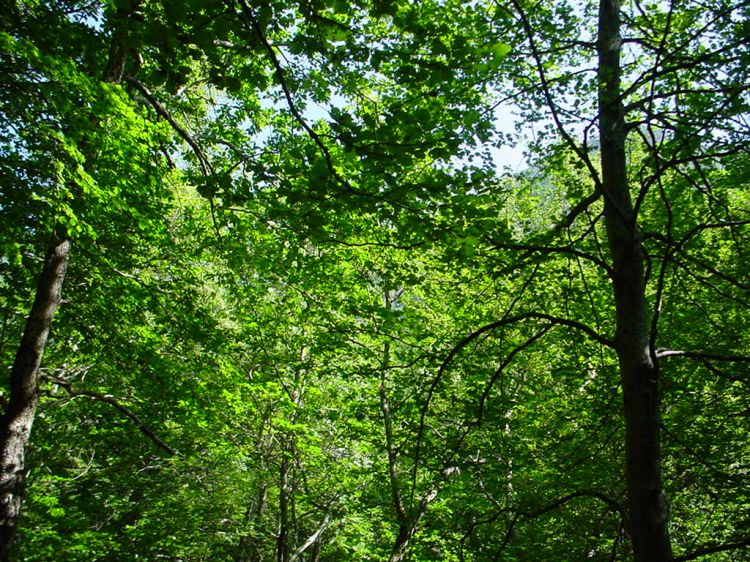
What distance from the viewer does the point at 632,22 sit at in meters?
3.89

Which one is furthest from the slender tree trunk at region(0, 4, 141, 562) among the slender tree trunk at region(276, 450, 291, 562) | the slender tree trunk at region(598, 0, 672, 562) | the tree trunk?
the slender tree trunk at region(276, 450, 291, 562)

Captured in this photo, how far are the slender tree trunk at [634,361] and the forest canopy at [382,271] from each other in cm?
2

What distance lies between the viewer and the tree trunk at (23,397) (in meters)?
5.00

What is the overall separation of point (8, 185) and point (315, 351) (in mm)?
4810

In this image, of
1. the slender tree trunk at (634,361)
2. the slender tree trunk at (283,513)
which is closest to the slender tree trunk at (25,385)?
the slender tree trunk at (634,361)

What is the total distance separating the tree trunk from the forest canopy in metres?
0.03

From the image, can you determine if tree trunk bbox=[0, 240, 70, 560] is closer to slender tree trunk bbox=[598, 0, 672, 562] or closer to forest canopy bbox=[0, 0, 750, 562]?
forest canopy bbox=[0, 0, 750, 562]

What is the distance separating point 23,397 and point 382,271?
5.18 meters

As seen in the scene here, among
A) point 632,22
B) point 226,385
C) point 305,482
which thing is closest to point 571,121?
point 632,22

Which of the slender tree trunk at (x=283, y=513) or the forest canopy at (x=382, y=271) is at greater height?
the forest canopy at (x=382, y=271)

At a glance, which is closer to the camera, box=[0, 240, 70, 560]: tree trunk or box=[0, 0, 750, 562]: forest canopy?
box=[0, 0, 750, 562]: forest canopy

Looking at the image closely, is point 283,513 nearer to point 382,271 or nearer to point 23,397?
point 382,271

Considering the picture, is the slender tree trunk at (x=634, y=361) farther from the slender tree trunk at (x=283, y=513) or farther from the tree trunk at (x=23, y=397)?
the slender tree trunk at (x=283, y=513)

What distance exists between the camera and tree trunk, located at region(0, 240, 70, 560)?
16.4 ft
